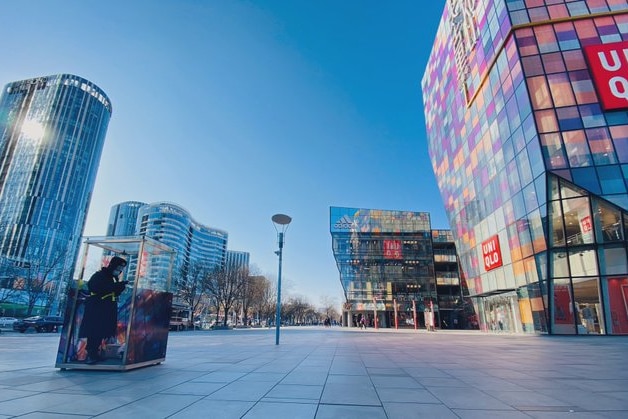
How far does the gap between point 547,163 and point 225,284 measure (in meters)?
49.5

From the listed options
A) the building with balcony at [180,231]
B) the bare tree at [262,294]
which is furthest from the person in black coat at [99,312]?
the building with balcony at [180,231]

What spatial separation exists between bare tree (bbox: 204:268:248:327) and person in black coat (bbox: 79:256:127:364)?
4910 centimetres

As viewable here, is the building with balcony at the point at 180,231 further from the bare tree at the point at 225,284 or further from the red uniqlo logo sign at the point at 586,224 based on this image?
the red uniqlo logo sign at the point at 586,224

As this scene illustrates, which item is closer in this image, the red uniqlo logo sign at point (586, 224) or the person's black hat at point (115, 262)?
the person's black hat at point (115, 262)

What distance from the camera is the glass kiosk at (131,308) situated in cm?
755

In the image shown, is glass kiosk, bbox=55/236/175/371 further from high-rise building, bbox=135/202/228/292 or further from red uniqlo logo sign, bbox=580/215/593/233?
high-rise building, bbox=135/202/228/292

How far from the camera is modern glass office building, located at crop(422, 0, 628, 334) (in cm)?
2248

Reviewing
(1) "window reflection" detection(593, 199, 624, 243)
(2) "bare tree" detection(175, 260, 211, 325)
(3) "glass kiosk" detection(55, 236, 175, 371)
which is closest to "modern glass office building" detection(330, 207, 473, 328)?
(2) "bare tree" detection(175, 260, 211, 325)

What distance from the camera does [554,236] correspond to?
23.7m

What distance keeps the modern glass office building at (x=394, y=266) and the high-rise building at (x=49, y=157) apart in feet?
232

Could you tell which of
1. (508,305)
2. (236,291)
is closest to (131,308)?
(508,305)

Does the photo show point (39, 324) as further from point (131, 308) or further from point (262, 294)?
point (262, 294)

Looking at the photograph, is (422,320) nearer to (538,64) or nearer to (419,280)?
(419,280)

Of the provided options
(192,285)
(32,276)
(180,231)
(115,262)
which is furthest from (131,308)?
(180,231)
